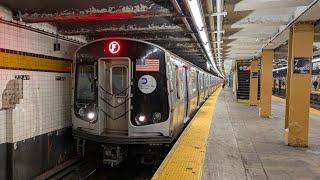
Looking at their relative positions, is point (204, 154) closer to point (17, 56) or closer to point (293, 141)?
point (293, 141)

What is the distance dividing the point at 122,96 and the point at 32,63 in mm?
1691

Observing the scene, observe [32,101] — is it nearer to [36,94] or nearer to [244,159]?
[36,94]

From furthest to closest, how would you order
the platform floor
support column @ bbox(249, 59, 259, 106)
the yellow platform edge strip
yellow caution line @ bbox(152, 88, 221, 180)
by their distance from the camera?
support column @ bbox(249, 59, 259, 106) → the yellow platform edge strip → the platform floor → yellow caution line @ bbox(152, 88, 221, 180)

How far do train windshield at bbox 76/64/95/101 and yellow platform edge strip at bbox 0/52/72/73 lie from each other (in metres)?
0.55

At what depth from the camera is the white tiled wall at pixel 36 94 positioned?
507 cm

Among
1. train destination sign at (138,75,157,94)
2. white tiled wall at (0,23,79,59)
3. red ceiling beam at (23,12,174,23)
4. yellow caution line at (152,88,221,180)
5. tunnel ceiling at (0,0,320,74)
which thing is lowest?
yellow caution line at (152,88,221,180)

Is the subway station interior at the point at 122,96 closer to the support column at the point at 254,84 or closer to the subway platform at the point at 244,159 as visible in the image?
the subway platform at the point at 244,159

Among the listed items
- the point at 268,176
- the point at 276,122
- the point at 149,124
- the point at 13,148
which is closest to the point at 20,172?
the point at 13,148

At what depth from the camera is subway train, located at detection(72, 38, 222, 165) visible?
5.91 metres

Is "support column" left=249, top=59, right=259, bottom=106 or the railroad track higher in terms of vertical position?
"support column" left=249, top=59, right=259, bottom=106

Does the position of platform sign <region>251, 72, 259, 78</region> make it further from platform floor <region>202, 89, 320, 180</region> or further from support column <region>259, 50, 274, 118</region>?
platform floor <region>202, 89, 320, 180</region>

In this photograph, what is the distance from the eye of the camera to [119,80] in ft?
20.1

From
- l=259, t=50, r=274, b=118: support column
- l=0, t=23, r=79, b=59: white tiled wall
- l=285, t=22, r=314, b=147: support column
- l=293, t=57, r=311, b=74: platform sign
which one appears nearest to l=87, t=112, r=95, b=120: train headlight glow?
l=0, t=23, r=79, b=59: white tiled wall

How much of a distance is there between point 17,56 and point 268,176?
171 inches
